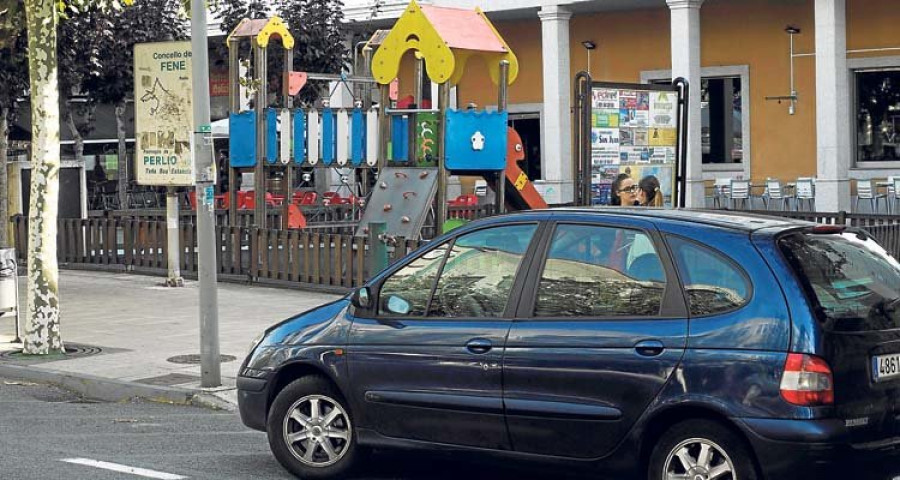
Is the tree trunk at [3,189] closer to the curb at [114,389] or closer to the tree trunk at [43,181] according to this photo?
the tree trunk at [43,181]

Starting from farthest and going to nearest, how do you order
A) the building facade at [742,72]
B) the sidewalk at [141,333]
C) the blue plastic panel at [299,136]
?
the building facade at [742,72] < the blue plastic panel at [299,136] < the sidewalk at [141,333]

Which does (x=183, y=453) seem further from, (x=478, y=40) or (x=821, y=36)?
(x=821, y=36)

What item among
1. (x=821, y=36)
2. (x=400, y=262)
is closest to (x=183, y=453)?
(x=400, y=262)

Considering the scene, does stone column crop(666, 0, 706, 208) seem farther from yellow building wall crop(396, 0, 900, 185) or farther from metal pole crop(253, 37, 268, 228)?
metal pole crop(253, 37, 268, 228)

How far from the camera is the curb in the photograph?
11.3m

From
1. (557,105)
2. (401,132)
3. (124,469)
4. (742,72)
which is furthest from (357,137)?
(742,72)

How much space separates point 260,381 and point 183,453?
113 centimetres

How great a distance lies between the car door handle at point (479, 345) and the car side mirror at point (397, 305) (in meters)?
0.53

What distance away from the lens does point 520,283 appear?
748 cm

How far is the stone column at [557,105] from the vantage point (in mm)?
31656

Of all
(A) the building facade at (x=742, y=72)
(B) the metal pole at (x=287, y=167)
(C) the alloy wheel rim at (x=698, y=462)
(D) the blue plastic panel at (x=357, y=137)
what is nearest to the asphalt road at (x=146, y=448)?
(C) the alloy wheel rim at (x=698, y=462)

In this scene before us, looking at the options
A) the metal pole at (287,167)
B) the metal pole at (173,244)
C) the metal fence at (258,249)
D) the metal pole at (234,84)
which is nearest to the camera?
the metal fence at (258,249)

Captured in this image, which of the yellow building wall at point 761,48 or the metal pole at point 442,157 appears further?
the yellow building wall at point 761,48

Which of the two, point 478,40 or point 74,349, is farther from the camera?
point 478,40
